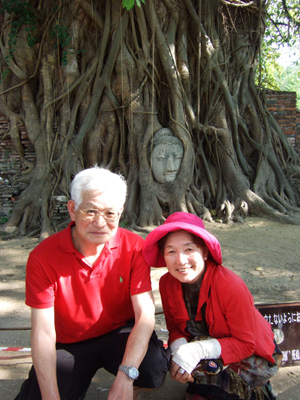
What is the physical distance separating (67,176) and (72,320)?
3.94m

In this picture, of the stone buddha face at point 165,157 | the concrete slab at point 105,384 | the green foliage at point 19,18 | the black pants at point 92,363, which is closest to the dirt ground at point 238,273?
the concrete slab at point 105,384

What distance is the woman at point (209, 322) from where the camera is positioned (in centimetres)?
156

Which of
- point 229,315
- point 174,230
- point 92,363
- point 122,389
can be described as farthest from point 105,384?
point 174,230

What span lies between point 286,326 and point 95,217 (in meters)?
1.26

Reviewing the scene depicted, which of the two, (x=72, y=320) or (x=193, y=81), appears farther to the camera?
(x=193, y=81)

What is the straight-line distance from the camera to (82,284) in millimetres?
1605

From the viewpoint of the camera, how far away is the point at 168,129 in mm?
5656

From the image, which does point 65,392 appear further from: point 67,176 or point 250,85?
point 250,85

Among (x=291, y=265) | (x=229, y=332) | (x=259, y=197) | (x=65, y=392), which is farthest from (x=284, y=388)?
(x=259, y=197)

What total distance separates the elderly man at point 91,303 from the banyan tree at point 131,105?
3421 mm

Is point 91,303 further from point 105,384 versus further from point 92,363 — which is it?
point 105,384

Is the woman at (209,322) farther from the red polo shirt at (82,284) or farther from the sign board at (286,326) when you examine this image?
→ the sign board at (286,326)

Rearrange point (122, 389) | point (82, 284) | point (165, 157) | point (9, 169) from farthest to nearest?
point (9, 169), point (165, 157), point (82, 284), point (122, 389)

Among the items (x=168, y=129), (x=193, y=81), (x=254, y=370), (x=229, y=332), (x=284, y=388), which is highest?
(x=193, y=81)
